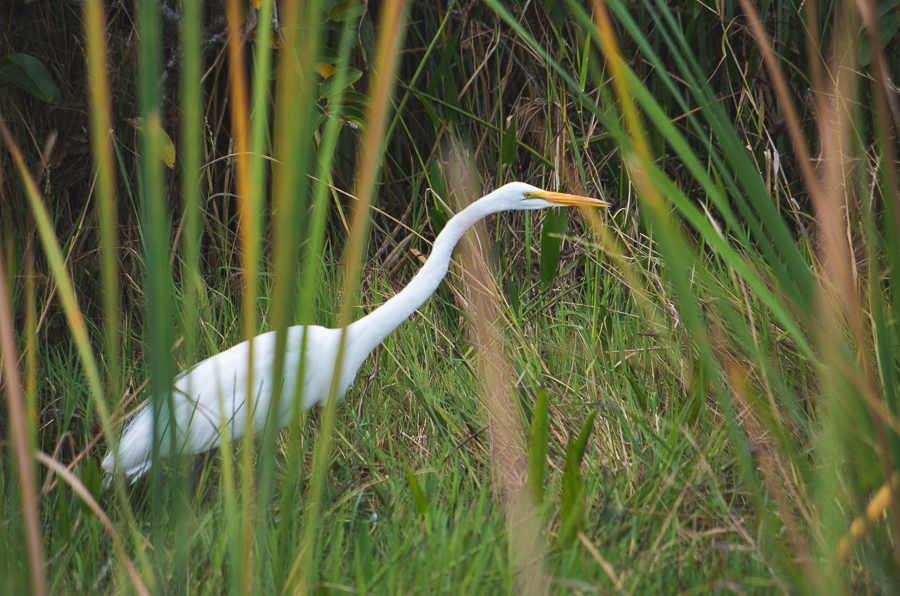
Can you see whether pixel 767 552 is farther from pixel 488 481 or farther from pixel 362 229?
pixel 362 229

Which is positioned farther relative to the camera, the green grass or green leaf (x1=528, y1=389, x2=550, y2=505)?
green leaf (x1=528, y1=389, x2=550, y2=505)

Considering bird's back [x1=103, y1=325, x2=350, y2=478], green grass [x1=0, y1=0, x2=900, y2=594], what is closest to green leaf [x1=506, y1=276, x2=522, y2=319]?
green grass [x1=0, y1=0, x2=900, y2=594]

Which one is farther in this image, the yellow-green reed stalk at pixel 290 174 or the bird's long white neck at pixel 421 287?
the bird's long white neck at pixel 421 287

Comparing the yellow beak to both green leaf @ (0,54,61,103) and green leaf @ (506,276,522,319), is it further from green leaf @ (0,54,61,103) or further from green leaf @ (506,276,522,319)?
green leaf @ (0,54,61,103)

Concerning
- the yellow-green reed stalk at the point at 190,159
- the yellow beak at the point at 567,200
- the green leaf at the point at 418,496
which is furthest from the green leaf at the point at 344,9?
the yellow-green reed stalk at the point at 190,159

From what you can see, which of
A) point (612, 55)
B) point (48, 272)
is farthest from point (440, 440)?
point (48, 272)

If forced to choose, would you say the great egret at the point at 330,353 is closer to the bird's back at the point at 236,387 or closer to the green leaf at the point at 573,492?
the bird's back at the point at 236,387

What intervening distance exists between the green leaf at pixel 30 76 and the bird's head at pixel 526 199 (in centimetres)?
119

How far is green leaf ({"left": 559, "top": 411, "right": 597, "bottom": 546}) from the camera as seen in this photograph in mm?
1055

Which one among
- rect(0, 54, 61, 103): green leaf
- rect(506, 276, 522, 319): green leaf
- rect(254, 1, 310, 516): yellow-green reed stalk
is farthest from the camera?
rect(506, 276, 522, 319): green leaf

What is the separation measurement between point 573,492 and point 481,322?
0.96 ft

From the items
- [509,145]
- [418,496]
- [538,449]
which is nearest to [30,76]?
[509,145]

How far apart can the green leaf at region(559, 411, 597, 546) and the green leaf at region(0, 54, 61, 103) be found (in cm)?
166

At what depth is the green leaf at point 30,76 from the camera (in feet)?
6.30
